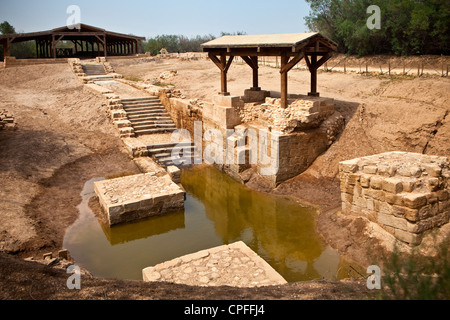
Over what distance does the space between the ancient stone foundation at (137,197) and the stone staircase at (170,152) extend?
3.10 m

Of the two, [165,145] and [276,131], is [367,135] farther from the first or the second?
[165,145]

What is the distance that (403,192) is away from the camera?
7.12m

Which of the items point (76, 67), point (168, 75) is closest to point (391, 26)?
point (168, 75)

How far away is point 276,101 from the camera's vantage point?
453 inches

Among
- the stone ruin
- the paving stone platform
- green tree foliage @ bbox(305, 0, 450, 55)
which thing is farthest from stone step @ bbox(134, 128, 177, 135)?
green tree foliage @ bbox(305, 0, 450, 55)

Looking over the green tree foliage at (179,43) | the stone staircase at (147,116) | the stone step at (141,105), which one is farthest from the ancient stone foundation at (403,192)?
the green tree foliage at (179,43)

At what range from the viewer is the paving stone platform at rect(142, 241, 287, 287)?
609 cm

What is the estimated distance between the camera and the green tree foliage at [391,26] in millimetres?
19938

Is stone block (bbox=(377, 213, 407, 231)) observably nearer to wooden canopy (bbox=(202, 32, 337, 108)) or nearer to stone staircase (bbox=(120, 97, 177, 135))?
wooden canopy (bbox=(202, 32, 337, 108))

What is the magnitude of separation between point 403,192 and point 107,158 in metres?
9.34

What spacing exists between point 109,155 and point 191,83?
28.3 ft

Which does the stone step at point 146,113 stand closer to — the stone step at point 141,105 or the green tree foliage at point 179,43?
the stone step at point 141,105

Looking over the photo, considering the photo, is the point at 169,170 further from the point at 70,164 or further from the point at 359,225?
the point at 359,225
